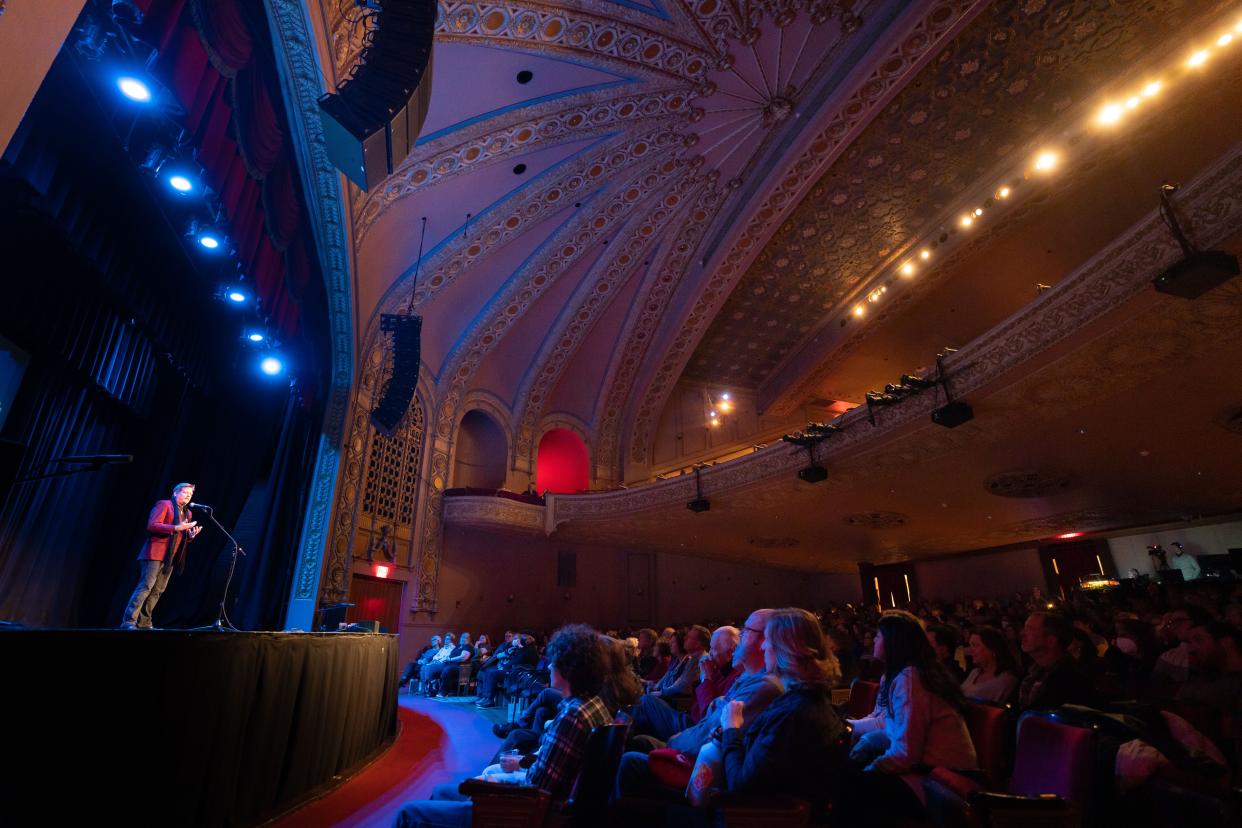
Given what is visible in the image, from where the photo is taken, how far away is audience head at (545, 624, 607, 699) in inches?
92.6

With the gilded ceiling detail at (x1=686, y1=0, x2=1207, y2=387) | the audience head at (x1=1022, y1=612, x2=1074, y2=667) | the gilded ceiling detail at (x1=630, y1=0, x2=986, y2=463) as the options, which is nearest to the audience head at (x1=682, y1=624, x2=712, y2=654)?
the audience head at (x1=1022, y1=612, x2=1074, y2=667)

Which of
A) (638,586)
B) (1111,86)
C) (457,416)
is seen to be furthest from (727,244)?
(638,586)

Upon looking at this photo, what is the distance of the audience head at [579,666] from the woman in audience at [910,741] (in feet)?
3.36

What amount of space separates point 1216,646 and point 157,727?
198 inches

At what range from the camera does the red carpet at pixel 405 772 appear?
128 inches

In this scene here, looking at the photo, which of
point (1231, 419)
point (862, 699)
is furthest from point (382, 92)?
point (1231, 419)

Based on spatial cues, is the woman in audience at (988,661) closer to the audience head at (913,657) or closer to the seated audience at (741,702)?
the audience head at (913,657)

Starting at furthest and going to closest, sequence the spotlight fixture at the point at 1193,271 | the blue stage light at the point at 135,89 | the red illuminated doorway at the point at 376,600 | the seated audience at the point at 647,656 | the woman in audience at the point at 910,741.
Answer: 1. the red illuminated doorway at the point at 376,600
2. the seated audience at the point at 647,656
3. the spotlight fixture at the point at 1193,271
4. the blue stage light at the point at 135,89
5. the woman in audience at the point at 910,741

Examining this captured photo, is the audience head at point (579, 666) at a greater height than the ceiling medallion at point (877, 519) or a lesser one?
lesser

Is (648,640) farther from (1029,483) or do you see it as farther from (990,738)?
(1029,483)

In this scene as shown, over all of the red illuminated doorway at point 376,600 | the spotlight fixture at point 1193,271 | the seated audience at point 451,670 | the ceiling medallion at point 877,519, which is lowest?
the seated audience at point 451,670

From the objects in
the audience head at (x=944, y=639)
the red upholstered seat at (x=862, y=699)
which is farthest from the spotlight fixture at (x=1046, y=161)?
the red upholstered seat at (x=862, y=699)

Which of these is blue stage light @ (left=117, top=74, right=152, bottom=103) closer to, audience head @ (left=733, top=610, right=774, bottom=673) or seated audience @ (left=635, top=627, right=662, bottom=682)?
audience head @ (left=733, top=610, right=774, bottom=673)

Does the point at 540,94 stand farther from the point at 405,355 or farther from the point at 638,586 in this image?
the point at 638,586
